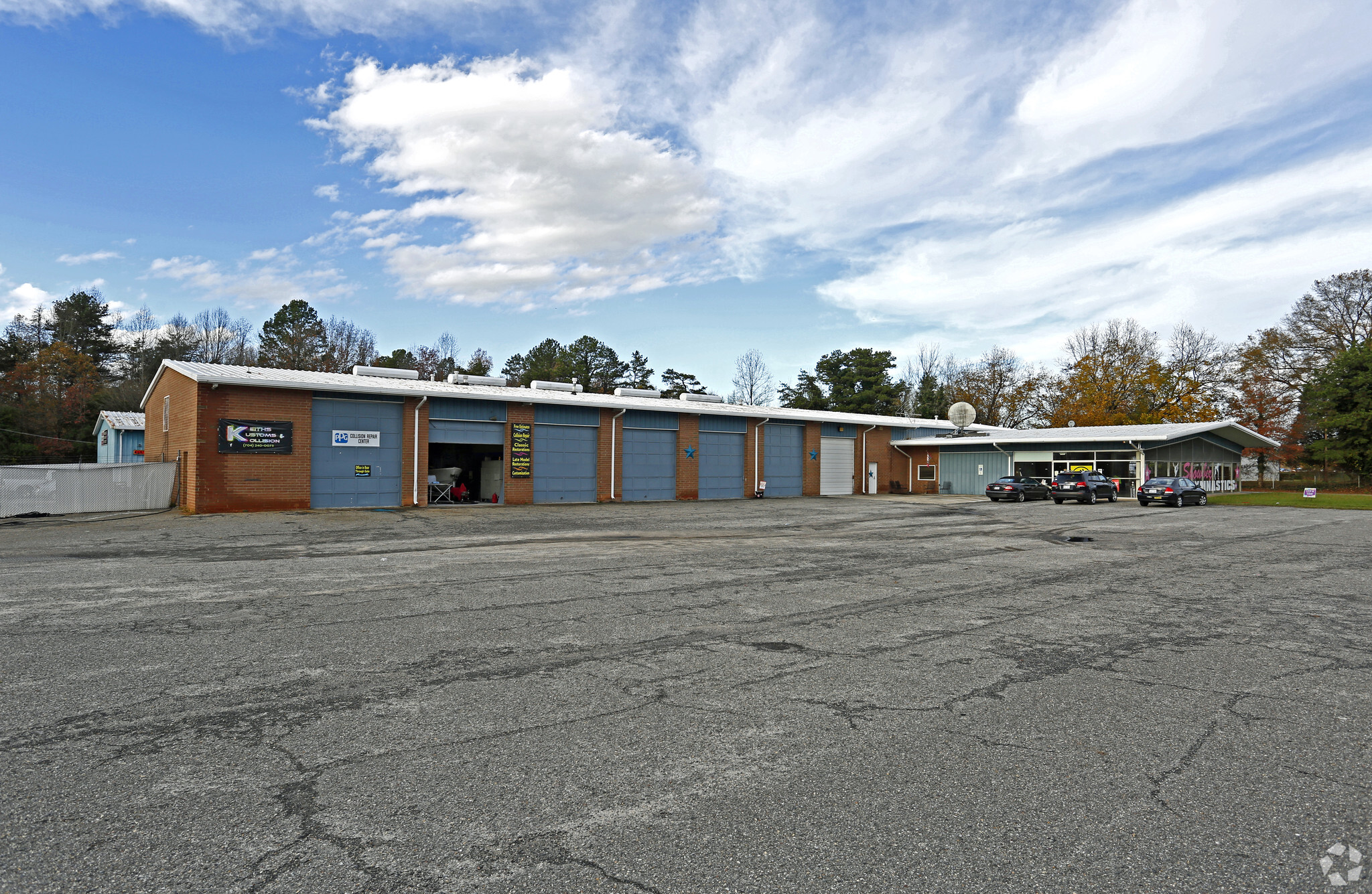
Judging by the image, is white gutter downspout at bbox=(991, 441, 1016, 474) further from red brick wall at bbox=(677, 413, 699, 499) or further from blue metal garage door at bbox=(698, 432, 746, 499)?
red brick wall at bbox=(677, 413, 699, 499)

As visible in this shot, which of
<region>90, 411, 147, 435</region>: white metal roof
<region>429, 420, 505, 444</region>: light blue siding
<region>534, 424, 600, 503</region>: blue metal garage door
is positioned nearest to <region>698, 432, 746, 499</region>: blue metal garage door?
<region>534, 424, 600, 503</region>: blue metal garage door

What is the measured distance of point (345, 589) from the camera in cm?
944

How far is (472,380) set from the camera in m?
32.3

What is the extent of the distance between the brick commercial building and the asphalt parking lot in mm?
13412

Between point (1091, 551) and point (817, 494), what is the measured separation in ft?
81.1

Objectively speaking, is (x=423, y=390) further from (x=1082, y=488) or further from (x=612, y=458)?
(x=1082, y=488)

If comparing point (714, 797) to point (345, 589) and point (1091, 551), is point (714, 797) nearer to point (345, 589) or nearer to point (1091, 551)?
point (345, 589)

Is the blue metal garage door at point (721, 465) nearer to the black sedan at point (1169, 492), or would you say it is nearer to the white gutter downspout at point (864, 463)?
the white gutter downspout at point (864, 463)

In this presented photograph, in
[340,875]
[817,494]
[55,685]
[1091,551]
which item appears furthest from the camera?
[817,494]

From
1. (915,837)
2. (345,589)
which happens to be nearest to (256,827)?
(915,837)

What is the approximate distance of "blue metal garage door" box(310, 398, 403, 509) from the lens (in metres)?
24.5

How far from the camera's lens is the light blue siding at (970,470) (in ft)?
140

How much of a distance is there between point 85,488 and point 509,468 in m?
13.3

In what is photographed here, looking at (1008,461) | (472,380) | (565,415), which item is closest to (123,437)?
(472,380)
